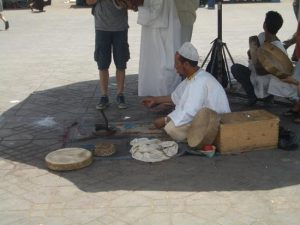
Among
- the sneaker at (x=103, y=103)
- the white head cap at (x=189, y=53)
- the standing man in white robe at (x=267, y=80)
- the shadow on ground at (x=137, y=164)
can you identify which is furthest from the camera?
the sneaker at (x=103, y=103)

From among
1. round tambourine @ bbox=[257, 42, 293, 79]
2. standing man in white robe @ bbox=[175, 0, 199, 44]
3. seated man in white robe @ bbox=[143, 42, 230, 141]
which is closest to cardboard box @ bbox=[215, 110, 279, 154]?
seated man in white robe @ bbox=[143, 42, 230, 141]

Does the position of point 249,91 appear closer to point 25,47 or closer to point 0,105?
point 0,105

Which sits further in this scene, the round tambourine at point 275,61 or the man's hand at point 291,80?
the round tambourine at point 275,61

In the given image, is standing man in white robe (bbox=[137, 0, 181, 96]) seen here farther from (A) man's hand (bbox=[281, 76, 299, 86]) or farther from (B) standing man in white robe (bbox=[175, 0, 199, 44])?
(A) man's hand (bbox=[281, 76, 299, 86])

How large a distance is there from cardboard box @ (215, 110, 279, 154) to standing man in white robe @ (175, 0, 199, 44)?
177 cm

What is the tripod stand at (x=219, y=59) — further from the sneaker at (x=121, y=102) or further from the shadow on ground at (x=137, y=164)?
the sneaker at (x=121, y=102)

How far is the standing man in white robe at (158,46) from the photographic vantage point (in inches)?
215

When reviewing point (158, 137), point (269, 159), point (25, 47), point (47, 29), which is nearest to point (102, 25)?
point (158, 137)

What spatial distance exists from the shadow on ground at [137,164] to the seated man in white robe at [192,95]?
33 centimetres

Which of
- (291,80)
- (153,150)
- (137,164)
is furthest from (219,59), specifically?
(137,164)

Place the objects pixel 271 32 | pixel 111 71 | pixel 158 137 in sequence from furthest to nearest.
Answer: pixel 111 71 < pixel 271 32 < pixel 158 137

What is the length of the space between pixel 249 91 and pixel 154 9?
144 cm

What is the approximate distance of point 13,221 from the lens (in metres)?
3.10

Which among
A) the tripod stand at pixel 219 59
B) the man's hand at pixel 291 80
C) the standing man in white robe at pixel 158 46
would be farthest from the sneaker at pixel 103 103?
the man's hand at pixel 291 80
